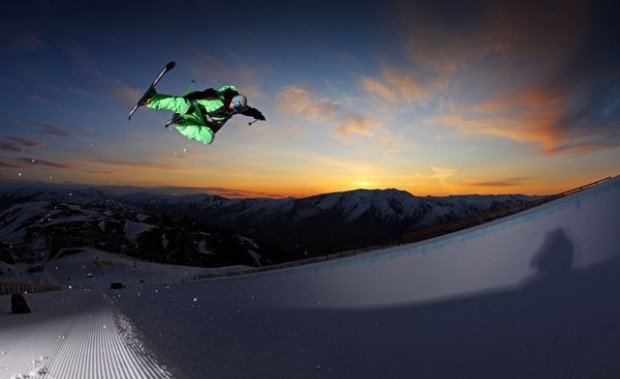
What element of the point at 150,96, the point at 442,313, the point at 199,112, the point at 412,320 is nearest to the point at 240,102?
the point at 199,112

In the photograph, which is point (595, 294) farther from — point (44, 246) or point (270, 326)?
point (44, 246)

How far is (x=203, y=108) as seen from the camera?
7844 millimetres

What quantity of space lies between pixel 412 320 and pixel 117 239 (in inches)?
4267

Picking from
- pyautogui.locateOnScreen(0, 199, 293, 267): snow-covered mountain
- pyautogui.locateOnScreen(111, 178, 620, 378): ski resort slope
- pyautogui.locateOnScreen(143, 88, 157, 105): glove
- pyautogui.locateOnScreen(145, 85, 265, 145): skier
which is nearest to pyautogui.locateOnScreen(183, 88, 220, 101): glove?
pyautogui.locateOnScreen(145, 85, 265, 145): skier

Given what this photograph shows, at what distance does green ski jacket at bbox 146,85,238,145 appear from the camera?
7473mm

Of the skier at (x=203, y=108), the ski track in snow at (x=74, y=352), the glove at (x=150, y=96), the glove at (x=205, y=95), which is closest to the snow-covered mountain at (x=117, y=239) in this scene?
the ski track in snow at (x=74, y=352)

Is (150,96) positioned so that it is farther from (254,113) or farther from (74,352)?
(74,352)

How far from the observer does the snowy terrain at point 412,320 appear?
6.34 m

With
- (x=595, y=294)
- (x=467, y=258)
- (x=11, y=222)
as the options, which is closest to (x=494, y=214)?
(x=467, y=258)

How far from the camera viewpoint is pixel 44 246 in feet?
283

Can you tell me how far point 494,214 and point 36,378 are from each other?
16.4m

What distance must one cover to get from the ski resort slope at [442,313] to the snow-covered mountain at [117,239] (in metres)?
82.5

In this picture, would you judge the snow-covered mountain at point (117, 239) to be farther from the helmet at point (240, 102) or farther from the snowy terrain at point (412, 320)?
the helmet at point (240, 102)

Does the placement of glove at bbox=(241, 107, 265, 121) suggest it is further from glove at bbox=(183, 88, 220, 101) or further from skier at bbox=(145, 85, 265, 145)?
glove at bbox=(183, 88, 220, 101)
